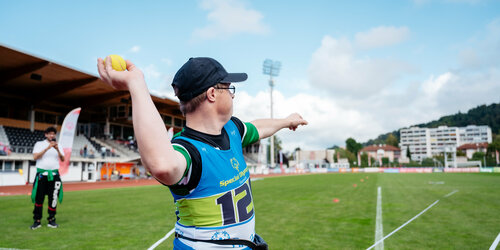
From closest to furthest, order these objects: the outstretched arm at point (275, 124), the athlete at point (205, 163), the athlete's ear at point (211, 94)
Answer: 1. the athlete at point (205, 163)
2. the athlete's ear at point (211, 94)
3. the outstretched arm at point (275, 124)

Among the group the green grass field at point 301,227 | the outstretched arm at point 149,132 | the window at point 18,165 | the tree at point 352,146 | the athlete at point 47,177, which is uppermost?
the tree at point 352,146

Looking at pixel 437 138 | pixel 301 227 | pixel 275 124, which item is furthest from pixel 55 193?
pixel 437 138

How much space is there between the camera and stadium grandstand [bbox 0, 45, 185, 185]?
81.7 feet

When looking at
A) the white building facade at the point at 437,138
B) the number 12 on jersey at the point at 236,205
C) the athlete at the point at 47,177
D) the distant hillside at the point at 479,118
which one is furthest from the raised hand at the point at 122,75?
the distant hillside at the point at 479,118

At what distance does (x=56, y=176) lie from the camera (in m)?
7.42

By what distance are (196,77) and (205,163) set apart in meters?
0.43

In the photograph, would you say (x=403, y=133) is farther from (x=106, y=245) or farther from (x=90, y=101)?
(x=106, y=245)

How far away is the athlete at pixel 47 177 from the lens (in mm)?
7070

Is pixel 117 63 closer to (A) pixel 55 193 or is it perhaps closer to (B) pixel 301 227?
(B) pixel 301 227

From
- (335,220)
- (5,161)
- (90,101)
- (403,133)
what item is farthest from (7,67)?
(403,133)

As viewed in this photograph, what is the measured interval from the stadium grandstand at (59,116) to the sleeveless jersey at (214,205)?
78.0 ft

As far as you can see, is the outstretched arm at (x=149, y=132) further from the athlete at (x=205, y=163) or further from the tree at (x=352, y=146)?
the tree at (x=352, y=146)

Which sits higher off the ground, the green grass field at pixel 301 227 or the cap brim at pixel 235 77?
the cap brim at pixel 235 77

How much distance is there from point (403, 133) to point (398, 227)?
618 ft
